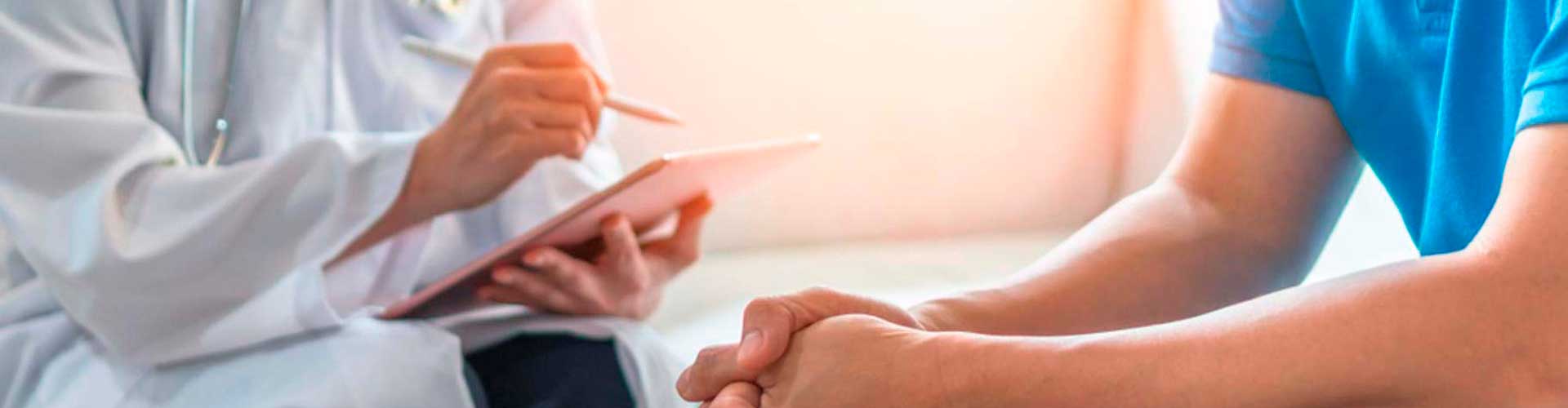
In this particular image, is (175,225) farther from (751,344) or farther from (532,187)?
(751,344)

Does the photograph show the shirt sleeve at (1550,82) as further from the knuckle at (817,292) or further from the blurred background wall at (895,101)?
the blurred background wall at (895,101)

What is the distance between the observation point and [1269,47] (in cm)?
84

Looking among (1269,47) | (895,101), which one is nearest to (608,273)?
(1269,47)

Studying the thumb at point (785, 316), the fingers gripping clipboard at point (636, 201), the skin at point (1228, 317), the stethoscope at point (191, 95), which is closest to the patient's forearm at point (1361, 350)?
the skin at point (1228, 317)

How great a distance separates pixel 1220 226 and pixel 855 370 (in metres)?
0.30

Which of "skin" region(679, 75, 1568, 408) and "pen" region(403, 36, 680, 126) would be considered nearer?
"skin" region(679, 75, 1568, 408)

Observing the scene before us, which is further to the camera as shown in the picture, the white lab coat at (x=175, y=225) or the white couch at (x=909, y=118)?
the white couch at (x=909, y=118)

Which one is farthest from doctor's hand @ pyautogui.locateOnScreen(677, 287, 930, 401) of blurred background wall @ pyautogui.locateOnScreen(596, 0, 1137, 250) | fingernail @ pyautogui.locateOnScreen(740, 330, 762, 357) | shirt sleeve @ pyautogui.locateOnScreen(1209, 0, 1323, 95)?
blurred background wall @ pyautogui.locateOnScreen(596, 0, 1137, 250)

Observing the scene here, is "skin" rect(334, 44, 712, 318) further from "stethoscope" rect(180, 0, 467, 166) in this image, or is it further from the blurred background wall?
the blurred background wall

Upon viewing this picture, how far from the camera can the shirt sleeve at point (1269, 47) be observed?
2.72 ft

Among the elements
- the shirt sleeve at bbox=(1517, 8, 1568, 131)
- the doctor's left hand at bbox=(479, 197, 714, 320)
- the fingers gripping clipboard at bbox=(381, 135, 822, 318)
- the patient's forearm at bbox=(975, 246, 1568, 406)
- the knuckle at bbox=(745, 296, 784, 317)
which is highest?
the shirt sleeve at bbox=(1517, 8, 1568, 131)

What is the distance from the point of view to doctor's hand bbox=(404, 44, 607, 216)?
38.1 inches

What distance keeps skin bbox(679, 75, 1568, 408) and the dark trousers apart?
1.13 ft

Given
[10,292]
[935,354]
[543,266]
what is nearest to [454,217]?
[543,266]
